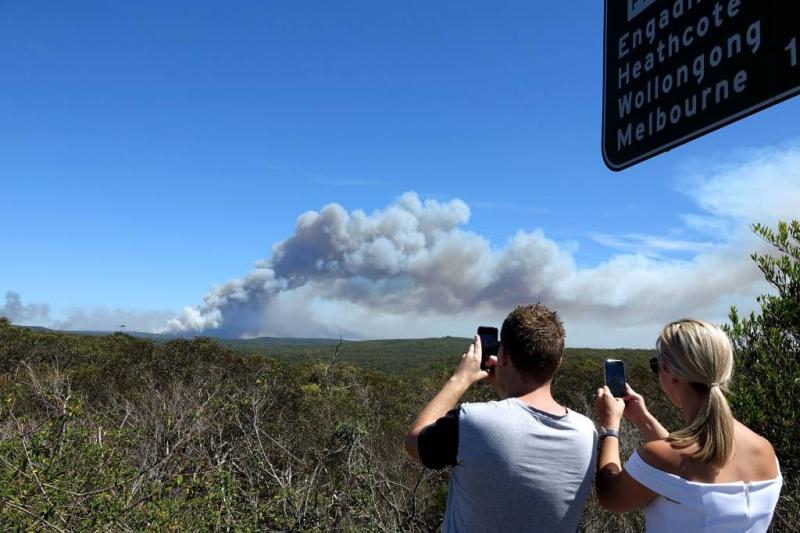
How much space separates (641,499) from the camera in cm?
164

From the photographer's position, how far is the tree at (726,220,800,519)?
11.0ft

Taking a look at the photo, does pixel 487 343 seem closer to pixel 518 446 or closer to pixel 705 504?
pixel 518 446

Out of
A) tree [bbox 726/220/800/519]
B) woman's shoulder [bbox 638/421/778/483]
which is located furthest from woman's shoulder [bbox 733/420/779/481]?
tree [bbox 726/220/800/519]

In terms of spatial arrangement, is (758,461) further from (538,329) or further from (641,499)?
(538,329)

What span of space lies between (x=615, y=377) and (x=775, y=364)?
211 centimetres

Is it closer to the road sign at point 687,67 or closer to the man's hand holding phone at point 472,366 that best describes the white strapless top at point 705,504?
the man's hand holding phone at point 472,366

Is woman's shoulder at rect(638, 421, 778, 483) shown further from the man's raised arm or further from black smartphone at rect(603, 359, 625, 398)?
the man's raised arm

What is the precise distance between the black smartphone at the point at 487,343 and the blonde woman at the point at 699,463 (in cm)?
46

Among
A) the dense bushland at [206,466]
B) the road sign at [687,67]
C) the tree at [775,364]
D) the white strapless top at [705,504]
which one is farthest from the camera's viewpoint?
the dense bushland at [206,466]

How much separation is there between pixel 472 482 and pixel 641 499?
42cm

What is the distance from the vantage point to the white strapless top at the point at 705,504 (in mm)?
1569

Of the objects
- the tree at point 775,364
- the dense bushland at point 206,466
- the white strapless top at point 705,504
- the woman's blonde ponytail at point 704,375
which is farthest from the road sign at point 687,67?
the dense bushland at point 206,466

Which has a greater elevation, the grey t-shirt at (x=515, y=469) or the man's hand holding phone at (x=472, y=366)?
the man's hand holding phone at (x=472, y=366)

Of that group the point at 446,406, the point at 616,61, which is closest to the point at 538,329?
the point at 446,406
